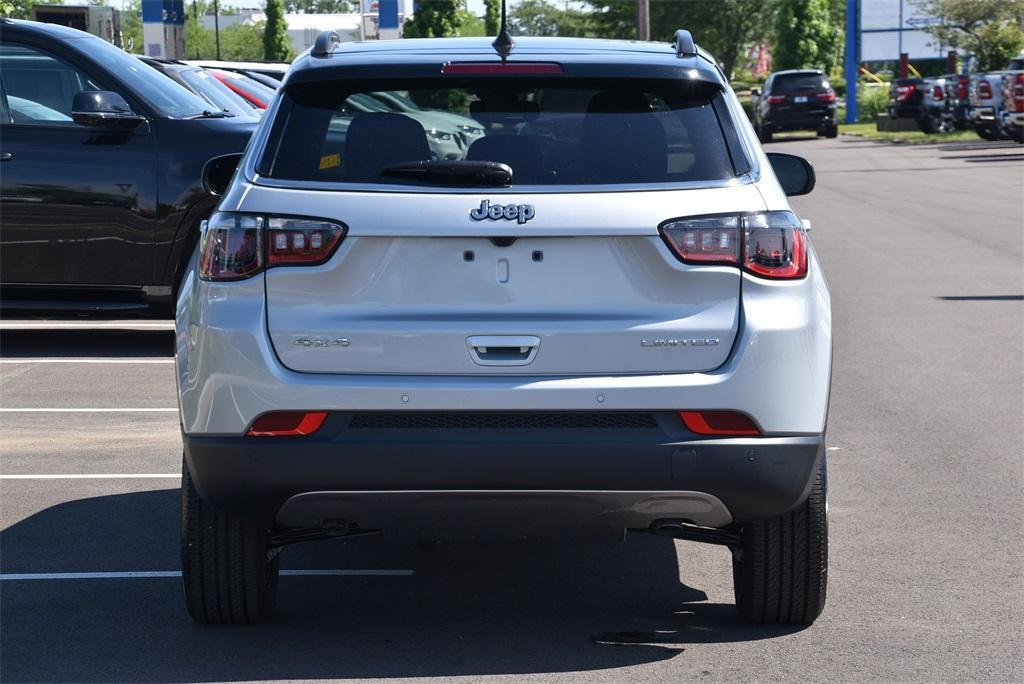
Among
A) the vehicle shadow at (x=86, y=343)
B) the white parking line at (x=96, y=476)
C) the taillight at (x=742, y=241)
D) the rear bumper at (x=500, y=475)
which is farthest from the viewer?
the vehicle shadow at (x=86, y=343)

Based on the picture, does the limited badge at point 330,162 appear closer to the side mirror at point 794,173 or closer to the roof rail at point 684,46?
the roof rail at point 684,46

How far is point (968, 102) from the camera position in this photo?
121ft

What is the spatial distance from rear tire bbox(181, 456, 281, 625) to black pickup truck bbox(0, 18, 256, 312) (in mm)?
5607

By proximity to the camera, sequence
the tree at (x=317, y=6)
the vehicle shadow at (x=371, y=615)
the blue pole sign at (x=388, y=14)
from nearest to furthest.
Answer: the vehicle shadow at (x=371, y=615) < the blue pole sign at (x=388, y=14) < the tree at (x=317, y=6)

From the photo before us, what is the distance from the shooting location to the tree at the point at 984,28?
4462cm

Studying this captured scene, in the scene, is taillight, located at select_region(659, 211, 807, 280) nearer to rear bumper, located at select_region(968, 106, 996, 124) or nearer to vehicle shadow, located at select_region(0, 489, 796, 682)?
vehicle shadow, located at select_region(0, 489, 796, 682)

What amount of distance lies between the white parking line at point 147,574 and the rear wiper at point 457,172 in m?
1.71

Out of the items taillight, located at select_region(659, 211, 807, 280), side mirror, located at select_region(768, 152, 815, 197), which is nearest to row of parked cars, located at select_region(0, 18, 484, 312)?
side mirror, located at select_region(768, 152, 815, 197)

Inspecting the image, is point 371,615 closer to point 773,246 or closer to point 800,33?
point 773,246

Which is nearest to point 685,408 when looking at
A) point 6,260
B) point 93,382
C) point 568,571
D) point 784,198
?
point 784,198

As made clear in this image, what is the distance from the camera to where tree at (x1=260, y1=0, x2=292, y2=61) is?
7494cm

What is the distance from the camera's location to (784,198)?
15.1 feet

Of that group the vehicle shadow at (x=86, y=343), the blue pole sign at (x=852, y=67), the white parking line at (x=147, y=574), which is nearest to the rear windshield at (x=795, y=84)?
the blue pole sign at (x=852, y=67)

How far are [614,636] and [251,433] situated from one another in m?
1.29
